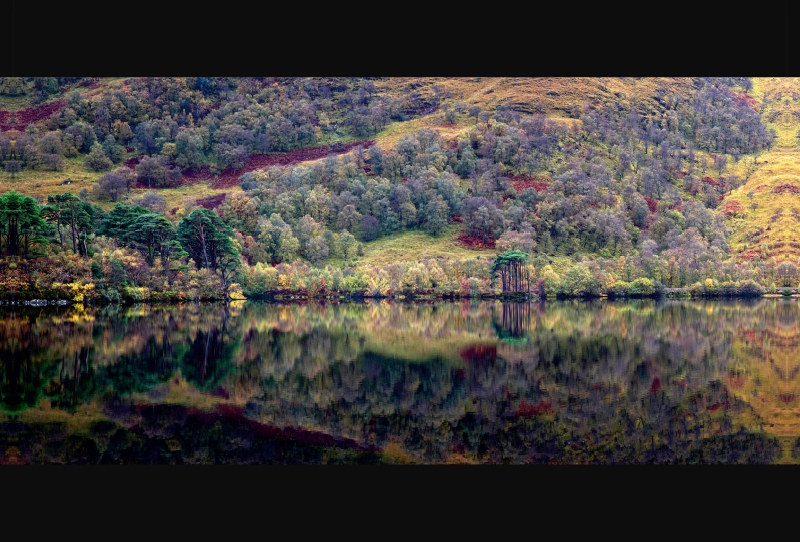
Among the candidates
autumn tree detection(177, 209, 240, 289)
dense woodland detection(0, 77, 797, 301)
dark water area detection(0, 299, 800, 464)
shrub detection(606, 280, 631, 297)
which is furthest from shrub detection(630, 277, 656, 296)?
dark water area detection(0, 299, 800, 464)

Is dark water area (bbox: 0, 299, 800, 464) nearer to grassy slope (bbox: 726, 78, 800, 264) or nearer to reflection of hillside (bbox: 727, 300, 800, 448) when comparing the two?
reflection of hillside (bbox: 727, 300, 800, 448)

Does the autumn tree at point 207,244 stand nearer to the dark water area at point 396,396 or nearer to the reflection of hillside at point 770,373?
the dark water area at point 396,396

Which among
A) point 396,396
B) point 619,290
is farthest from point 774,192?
point 396,396

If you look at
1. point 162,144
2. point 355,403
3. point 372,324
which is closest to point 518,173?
point 162,144

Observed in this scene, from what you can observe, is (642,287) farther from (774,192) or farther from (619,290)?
(774,192)

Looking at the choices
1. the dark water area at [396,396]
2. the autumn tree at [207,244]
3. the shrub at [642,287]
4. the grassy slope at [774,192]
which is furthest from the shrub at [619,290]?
the dark water area at [396,396]

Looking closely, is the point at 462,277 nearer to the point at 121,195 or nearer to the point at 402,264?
the point at 402,264
